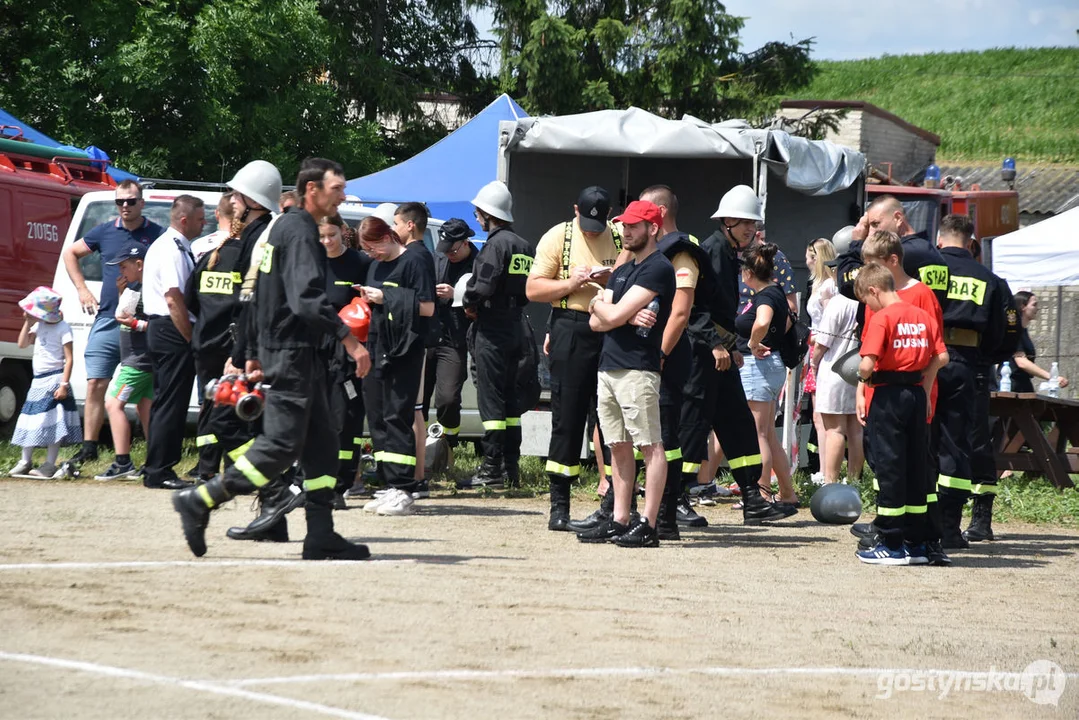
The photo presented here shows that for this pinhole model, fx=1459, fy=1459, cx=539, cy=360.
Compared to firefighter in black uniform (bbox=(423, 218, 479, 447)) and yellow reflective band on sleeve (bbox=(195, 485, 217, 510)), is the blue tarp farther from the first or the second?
yellow reflective band on sleeve (bbox=(195, 485, 217, 510))

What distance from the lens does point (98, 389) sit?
10844mm

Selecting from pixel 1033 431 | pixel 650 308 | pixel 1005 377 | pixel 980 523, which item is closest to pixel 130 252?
pixel 650 308

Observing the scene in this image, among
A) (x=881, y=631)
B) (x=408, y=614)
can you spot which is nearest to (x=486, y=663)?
(x=408, y=614)

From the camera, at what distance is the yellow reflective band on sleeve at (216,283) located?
915 cm

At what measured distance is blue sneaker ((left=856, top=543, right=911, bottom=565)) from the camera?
315 inches

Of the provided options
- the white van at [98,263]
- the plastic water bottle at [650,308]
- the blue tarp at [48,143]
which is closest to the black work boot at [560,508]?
the plastic water bottle at [650,308]

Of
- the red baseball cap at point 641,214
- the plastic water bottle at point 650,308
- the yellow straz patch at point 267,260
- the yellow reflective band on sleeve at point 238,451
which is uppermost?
the red baseball cap at point 641,214

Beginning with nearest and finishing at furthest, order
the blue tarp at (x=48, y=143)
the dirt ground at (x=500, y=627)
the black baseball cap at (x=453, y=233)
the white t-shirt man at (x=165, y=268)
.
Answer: the dirt ground at (x=500, y=627)
the white t-shirt man at (x=165, y=268)
the black baseball cap at (x=453, y=233)
the blue tarp at (x=48, y=143)

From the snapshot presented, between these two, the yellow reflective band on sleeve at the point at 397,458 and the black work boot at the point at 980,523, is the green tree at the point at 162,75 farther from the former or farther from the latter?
the black work boot at the point at 980,523

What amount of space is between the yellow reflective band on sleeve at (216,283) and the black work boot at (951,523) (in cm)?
456

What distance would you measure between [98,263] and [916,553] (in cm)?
728

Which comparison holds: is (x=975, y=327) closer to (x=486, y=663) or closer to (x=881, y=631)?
(x=881, y=631)

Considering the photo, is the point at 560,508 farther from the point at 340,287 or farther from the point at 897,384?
the point at 897,384

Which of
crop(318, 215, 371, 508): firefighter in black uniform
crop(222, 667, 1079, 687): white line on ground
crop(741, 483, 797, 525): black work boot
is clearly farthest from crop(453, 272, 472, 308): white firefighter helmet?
crop(222, 667, 1079, 687): white line on ground
